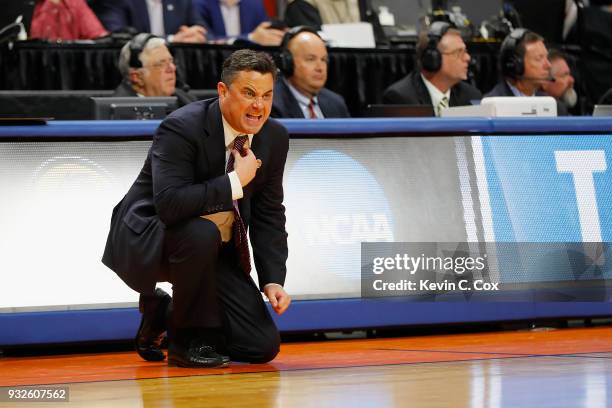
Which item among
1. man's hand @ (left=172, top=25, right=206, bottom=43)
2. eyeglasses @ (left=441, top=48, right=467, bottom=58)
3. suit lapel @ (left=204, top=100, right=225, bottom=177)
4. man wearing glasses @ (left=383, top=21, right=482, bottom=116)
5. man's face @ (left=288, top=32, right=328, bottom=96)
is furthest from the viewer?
man's hand @ (left=172, top=25, right=206, bottom=43)

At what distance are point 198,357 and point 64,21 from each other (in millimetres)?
4840

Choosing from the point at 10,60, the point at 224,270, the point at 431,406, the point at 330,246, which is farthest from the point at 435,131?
the point at 10,60

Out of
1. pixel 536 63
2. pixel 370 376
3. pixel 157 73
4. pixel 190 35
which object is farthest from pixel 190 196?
pixel 190 35

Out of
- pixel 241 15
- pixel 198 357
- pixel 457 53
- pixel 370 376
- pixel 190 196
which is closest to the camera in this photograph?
pixel 370 376

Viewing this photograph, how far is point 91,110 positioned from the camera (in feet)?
18.8

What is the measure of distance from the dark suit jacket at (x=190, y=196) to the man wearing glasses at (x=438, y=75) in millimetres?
3062

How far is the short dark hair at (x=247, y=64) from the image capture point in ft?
14.0

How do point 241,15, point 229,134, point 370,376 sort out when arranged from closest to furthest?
1. point 370,376
2. point 229,134
3. point 241,15

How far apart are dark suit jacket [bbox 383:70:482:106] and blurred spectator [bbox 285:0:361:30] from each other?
59.4 inches

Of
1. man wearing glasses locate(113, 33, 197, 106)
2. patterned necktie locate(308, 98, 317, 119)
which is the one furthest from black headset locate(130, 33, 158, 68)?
patterned necktie locate(308, 98, 317, 119)

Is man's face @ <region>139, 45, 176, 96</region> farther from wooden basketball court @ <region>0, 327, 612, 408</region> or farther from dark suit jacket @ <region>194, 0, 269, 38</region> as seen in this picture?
wooden basketball court @ <region>0, 327, 612, 408</region>

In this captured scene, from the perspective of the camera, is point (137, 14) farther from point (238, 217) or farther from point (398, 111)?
point (238, 217)

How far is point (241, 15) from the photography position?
9281 mm

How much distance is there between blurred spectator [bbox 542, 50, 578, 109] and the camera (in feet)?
29.1
